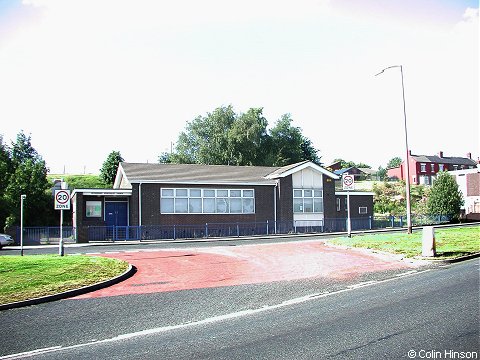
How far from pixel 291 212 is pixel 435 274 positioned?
998 inches

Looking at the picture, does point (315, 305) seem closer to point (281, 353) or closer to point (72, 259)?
point (281, 353)

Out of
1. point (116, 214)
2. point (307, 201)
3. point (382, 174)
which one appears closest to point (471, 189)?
point (307, 201)

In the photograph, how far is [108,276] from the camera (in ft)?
42.1

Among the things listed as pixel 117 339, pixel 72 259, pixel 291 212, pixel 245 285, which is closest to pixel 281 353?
pixel 117 339

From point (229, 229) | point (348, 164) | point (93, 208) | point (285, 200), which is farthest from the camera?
point (348, 164)

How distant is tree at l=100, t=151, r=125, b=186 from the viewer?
5675 centimetres

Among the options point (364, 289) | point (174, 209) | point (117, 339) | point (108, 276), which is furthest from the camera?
point (174, 209)

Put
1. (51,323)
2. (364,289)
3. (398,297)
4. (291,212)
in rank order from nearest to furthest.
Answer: (51,323)
(398,297)
(364,289)
(291,212)

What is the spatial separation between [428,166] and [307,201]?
2383 inches

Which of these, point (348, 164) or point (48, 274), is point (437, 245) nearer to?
point (48, 274)

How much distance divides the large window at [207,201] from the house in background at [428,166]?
6061cm

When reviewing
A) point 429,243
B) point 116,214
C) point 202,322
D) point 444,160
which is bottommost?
point 202,322

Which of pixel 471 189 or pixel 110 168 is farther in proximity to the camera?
pixel 471 189

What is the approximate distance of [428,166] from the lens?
88.8 meters
